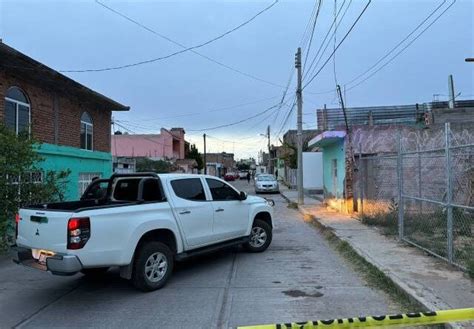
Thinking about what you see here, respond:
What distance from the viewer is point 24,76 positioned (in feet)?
42.4

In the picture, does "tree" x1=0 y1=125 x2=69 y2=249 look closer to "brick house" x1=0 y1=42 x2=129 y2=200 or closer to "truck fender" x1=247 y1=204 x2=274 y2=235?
"brick house" x1=0 y1=42 x2=129 y2=200

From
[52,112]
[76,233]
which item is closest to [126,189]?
[76,233]

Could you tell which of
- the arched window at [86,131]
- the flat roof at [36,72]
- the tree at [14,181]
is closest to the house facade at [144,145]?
the arched window at [86,131]

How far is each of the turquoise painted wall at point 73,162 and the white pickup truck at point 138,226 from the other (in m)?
5.82

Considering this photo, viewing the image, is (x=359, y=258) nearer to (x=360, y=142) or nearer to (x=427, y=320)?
(x=427, y=320)

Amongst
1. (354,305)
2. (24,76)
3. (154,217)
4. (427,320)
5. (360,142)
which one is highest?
(24,76)

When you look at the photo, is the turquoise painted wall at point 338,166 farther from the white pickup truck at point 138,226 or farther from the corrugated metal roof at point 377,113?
the white pickup truck at point 138,226

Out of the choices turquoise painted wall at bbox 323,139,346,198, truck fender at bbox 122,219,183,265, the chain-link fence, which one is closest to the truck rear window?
truck fender at bbox 122,219,183,265

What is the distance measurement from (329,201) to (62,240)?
16.6m

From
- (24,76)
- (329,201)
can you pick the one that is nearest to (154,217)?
(24,76)

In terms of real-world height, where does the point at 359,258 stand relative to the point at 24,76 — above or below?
below

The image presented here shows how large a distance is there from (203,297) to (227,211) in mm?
2524

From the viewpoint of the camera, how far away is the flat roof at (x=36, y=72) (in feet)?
36.9

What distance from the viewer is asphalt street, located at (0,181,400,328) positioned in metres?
5.62
